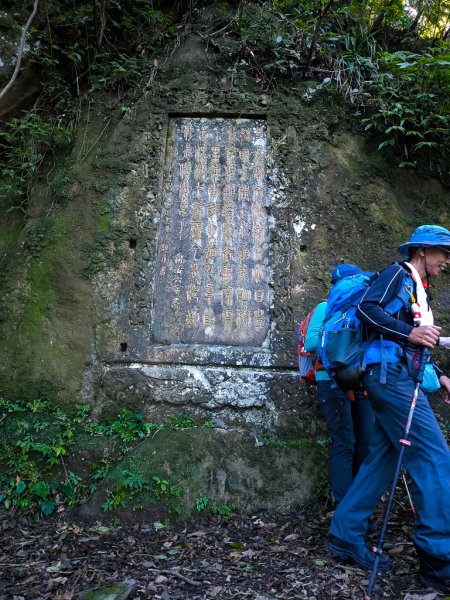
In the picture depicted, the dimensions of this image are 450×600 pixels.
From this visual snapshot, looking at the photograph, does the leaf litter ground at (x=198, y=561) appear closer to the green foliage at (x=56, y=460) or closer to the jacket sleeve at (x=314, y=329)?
the green foliage at (x=56, y=460)

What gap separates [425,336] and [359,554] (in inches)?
61.7

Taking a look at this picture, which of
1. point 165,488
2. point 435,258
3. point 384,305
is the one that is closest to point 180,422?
point 165,488

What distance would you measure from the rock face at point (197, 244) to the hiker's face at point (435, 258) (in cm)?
192

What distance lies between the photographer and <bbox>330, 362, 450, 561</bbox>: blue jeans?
10.7 feet

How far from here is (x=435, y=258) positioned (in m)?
3.72

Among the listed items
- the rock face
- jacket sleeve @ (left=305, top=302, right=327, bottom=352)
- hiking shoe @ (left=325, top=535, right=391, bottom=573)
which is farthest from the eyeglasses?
hiking shoe @ (left=325, top=535, right=391, bottom=573)

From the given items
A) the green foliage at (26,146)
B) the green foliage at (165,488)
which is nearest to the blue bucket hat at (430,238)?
the green foliage at (165,488)

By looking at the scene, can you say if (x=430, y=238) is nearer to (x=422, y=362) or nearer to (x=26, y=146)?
(x=422, y=362)

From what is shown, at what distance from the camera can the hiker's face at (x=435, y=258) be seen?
3.71 meters

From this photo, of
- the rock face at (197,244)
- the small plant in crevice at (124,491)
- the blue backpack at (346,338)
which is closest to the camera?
the blue backpack at (346,338)

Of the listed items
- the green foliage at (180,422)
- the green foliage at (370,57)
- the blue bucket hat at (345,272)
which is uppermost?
the green foliage at (370,57)

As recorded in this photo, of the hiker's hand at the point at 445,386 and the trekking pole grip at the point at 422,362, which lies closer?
the trekking pole grip at the point at 422,362

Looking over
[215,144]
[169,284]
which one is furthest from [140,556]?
[215,144]

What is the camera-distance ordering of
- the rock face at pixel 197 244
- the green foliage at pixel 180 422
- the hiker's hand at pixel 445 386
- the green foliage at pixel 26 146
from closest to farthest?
the hiker's hand at pixel 445 386, the green foliage at pixel 180 422, the rock face at pixel 197 244, the green foliage at pixel 26 146
